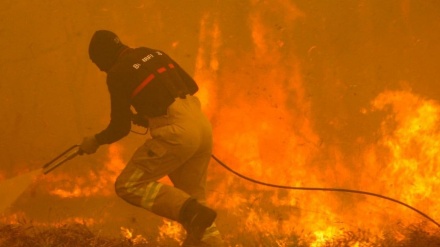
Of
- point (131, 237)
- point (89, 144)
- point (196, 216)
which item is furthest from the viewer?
point (131, 237)

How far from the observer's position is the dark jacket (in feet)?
10.8

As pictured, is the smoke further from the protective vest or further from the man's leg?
the protective vest

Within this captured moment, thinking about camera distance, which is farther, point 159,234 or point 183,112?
point 159,234

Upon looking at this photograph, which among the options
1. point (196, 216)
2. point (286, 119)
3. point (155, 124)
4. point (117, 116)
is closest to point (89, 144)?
point (117, 116)

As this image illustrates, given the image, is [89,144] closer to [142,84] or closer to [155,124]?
[155,124]

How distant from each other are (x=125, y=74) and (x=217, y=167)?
1.40m

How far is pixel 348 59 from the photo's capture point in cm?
434

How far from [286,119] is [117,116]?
155cm

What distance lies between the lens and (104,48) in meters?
3.38

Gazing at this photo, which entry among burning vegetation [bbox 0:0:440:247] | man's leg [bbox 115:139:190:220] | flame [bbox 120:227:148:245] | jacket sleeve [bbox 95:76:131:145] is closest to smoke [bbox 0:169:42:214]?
burning vegetation [bbox 0:0:440:247]

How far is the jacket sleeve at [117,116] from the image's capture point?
336cm

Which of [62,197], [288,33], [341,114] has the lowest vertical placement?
[62,197]

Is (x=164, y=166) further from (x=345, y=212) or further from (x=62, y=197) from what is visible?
(x=345, y=212)

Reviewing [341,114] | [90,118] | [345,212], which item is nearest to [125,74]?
[90,118]
